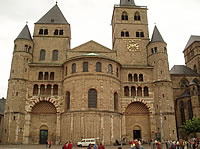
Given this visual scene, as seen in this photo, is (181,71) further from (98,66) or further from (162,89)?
(98,66)

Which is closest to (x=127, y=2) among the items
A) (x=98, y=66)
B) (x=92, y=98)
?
(x=98, y=66)

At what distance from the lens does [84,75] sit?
36281 millimetres

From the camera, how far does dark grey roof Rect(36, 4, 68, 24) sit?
47938 millimetres

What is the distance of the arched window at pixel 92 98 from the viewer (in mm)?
34987

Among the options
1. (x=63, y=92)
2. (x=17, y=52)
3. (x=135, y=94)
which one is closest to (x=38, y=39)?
(x=17, y=52)

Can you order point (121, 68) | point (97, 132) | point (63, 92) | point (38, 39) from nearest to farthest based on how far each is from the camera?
1. point (97, 132)
2. point (63, 92)
3. point (121, 68)
4. point (38, 39)

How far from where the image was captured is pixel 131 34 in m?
48.1

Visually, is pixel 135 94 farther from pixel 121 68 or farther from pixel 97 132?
pixel 97 132

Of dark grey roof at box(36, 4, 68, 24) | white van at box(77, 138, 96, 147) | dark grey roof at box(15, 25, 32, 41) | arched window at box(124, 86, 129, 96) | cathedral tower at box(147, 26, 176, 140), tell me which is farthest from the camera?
dark grey roof at box(36, 4, 68, 24)

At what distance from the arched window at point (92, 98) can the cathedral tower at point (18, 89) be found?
12.7 meters

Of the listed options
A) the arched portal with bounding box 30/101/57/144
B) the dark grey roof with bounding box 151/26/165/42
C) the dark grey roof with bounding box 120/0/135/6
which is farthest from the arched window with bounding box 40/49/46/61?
the dark grey roof with bounding box 120/0/135/6

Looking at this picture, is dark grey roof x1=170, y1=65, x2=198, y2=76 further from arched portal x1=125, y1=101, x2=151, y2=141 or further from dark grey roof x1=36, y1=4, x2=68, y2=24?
dark grey roof x1=36, y1=4, x2=68, y2=24

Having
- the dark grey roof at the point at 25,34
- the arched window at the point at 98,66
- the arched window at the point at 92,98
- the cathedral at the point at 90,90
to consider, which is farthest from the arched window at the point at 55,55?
the arched window at the point at 92,98

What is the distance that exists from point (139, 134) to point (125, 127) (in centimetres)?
333
